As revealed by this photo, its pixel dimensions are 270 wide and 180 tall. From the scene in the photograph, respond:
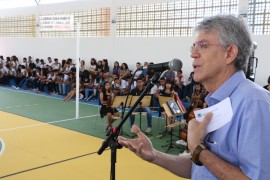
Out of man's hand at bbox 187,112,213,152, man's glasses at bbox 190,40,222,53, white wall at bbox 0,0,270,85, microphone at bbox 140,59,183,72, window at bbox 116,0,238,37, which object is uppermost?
window at bbox 116,0,238,37

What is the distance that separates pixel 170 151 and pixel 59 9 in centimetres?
1350

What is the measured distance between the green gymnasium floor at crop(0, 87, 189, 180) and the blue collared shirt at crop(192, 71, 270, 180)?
3520 millimetres

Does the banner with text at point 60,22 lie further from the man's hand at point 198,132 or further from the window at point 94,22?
the man's hand at point 198,132

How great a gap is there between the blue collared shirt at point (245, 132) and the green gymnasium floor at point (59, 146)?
139 inches

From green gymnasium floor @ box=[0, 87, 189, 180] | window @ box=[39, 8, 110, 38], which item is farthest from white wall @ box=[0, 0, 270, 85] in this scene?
green gymnasium floor @ box=[0, 87, 189, 180]

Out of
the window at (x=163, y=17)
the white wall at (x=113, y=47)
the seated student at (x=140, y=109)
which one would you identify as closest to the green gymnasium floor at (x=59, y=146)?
the seated student at (x=140, y=109)

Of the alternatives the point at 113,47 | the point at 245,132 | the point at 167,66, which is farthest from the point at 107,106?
the point at 113,47

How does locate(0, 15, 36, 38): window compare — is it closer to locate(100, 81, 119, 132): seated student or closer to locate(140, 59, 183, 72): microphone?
locate(100, 81, 119, 132): seated student

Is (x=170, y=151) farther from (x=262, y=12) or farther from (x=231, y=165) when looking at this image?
(x=262, y=12)

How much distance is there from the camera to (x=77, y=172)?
15.6ft

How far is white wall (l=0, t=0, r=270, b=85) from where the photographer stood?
10.4 m

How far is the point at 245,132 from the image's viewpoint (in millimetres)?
1166

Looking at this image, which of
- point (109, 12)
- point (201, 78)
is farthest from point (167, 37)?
point (201, 78)

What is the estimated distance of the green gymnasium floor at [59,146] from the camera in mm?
4747
